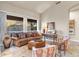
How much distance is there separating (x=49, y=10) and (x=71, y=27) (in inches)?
39.4

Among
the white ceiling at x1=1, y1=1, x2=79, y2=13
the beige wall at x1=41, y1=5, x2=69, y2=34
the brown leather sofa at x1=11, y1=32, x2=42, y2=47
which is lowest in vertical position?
the brown leather sofa at x1=11, y1=32, x2=42, y2=47

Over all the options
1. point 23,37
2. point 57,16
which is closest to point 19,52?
point 23,37

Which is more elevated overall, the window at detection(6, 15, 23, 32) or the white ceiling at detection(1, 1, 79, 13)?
the white ceiling at detection(1, 1, 79, 13)

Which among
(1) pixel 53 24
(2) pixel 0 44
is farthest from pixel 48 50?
(2) pixel 0 44

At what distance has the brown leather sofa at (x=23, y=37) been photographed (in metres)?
4.06

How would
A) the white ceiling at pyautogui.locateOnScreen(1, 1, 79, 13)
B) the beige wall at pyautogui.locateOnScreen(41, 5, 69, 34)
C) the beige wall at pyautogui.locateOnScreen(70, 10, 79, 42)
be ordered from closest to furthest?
the white ceiling at pyautogui.locateOnScreen(1, 1, 79, 13) < the beige wall at pyautogui.locateOnScreen(41, 5, 69, 34) < the beige wall at pyautogui.locateOnScreen(70, 10, 79, 42)

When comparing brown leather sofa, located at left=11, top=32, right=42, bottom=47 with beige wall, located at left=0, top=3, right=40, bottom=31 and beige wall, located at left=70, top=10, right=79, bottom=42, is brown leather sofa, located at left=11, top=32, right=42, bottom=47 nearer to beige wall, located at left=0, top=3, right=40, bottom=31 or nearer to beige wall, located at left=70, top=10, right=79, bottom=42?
beige wall, located at left=0, top=3, right=40, bottom=31

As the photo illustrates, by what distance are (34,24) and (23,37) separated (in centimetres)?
86

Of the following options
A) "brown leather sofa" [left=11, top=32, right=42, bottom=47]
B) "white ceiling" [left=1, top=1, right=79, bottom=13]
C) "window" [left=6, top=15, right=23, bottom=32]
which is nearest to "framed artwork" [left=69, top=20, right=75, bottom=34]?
"white ceiling" [left=1, top=1, right=79, bottom=13]

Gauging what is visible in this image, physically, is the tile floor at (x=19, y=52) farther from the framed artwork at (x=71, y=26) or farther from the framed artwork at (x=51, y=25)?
the framed artwork at (x=51, y=25)

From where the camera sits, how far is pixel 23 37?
444 centimetres

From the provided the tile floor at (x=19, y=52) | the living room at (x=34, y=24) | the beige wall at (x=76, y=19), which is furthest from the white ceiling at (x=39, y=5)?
the tile floor at (x=19, y=52)

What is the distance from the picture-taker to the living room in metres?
3.55

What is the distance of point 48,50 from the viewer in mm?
2895
